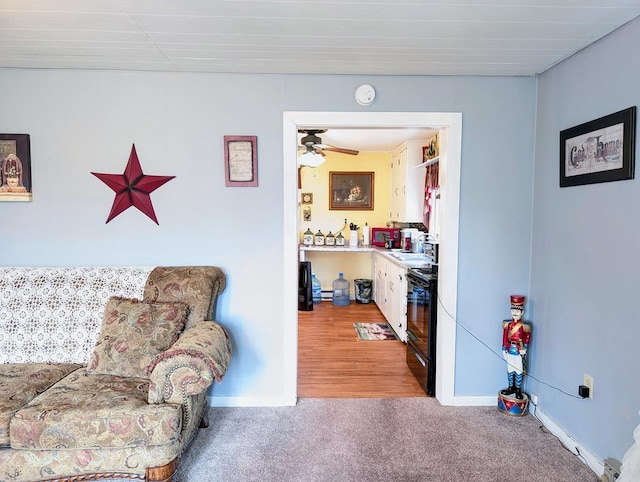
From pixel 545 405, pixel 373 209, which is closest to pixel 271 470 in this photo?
pixel 545 405

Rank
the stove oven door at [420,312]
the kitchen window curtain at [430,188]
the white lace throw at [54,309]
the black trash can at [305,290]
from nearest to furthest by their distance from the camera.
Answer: the white lace throw at [54,309] → the stove oven door at [420,312] → the kitchen window curtain at [430,188] → the black trash can at [305,290]

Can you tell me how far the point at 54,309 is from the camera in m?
2.33

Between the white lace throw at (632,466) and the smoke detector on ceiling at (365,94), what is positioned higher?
the smoke detector on ceiling at (365,94)

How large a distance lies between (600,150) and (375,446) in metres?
1.95

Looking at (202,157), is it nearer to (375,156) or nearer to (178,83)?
(178,83)

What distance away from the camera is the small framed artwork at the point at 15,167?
2.56 meters

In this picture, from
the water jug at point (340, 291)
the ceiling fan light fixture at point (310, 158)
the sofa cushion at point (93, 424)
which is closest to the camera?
the sofa cushion at point (93, 424)

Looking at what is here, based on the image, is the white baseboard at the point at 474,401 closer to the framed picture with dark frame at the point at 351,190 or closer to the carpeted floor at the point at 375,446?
the carpeted floor at the point at 375,446

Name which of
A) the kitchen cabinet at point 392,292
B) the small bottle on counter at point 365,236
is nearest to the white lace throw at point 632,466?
the kitchen cabinet at point 392,292

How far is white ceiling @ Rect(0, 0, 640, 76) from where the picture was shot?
1763 mm

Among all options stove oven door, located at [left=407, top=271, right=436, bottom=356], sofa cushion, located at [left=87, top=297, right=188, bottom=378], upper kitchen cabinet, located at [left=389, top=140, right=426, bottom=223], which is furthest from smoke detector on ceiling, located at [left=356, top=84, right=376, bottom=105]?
upper kitchen cabinet, located at [left=389, top=140, right=426, bottom=223]

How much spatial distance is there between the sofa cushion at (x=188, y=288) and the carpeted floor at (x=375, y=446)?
718 millimetres

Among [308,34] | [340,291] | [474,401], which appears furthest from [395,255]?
[308,34]

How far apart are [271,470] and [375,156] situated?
4853 mm
